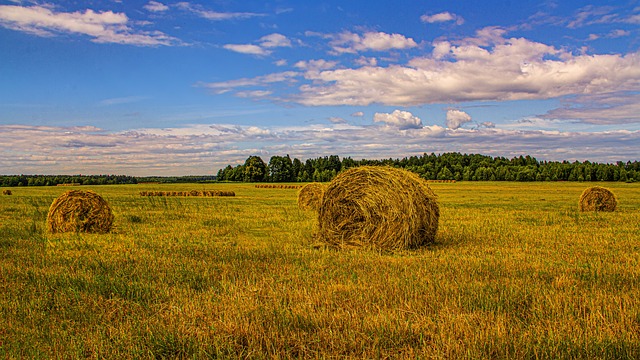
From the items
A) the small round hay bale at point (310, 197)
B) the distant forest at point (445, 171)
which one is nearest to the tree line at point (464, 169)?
the distant forest at point (445, 171)

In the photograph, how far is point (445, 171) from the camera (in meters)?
105

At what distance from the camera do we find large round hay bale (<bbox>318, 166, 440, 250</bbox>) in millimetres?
10914

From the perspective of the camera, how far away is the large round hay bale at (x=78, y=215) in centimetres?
1419

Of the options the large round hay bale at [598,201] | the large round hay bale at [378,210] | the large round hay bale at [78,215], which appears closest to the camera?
the large round hay bale at [378,210]

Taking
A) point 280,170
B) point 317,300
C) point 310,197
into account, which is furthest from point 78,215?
point 280,170

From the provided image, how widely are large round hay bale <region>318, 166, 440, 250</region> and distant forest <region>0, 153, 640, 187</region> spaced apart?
7877 centimetres

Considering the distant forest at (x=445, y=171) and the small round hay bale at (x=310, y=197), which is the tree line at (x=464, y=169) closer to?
the distant forest at (x=445, y=171)

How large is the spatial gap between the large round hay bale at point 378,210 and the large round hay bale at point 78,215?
7159 mm

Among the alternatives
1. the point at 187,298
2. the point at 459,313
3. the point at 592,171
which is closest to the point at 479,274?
the point at 459,313

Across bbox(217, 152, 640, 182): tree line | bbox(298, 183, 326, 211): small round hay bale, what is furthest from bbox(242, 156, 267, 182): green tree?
bbox(298, 183, 326, 211): small round hay bale

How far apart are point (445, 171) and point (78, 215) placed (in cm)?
9747

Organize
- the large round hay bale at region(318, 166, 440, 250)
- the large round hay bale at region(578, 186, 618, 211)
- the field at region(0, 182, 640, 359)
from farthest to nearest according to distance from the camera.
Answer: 1. the large round hay bale at region(578, 186, 618, 211)
2. the large round hay bale at region(318, 166, 440, 250)
3. the field at region(0, 182, 640, 359)

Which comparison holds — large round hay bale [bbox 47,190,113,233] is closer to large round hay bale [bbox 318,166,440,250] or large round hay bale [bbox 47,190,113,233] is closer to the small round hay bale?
large round hay bale [bbox 318,166,440,250]

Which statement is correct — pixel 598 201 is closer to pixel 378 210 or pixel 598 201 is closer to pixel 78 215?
pixel 378 210
